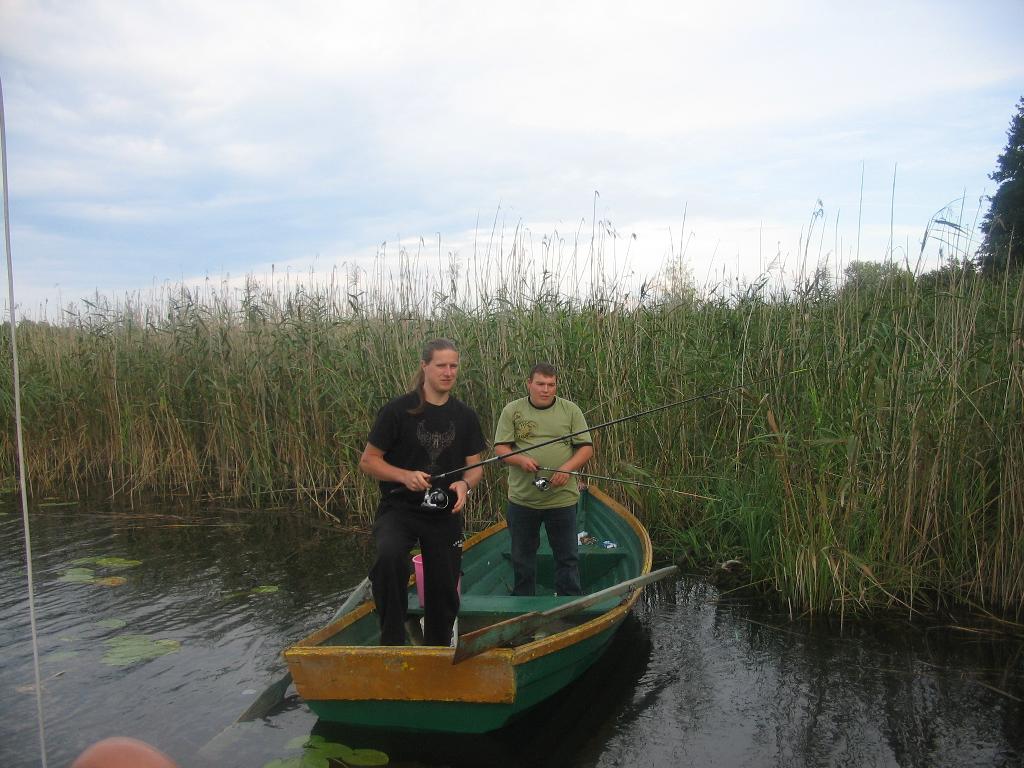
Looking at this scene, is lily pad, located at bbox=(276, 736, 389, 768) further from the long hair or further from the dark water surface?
the long hair

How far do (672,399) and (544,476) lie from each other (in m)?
2.21

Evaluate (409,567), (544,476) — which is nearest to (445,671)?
(409,567)

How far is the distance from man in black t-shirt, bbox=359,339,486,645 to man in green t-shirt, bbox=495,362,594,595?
2.96 feet

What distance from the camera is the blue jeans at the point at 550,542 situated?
4.77 metres

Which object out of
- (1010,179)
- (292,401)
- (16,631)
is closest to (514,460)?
(16,631)

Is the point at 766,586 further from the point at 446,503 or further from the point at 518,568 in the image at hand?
the point at 446,503

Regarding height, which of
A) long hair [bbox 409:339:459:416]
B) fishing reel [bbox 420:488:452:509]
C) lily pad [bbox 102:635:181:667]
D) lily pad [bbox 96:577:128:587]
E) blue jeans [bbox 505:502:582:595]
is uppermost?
long hair [bbox 409:339:459:416]

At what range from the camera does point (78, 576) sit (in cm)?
648

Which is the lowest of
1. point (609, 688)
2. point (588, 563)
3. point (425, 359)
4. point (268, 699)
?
point (609, 688)

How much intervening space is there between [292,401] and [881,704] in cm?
604

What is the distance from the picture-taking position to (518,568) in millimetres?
4855

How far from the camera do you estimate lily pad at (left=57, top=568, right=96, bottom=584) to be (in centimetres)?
636

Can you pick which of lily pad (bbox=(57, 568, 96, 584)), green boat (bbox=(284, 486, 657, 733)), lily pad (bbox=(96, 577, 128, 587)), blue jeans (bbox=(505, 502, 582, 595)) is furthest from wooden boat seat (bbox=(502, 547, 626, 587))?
lily pad (bbox=(57, 568, 96, 584))

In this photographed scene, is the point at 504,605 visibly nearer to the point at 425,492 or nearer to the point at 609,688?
the point at 609,688
